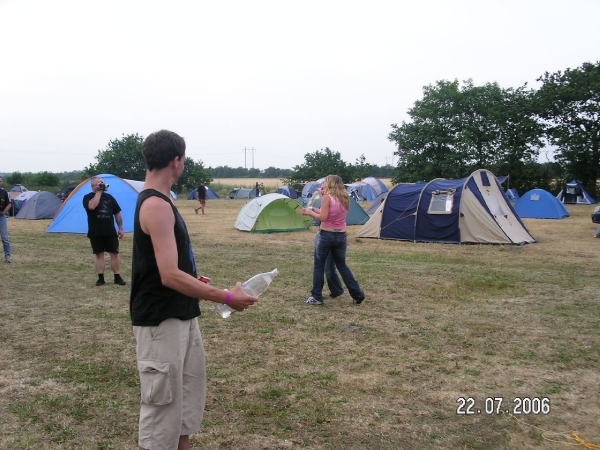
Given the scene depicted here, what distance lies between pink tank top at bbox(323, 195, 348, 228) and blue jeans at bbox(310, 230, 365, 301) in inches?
4.5

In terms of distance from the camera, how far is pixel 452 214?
44.4ft

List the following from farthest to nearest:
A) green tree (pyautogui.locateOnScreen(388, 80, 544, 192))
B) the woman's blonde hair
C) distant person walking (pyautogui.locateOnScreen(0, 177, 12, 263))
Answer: green tree (pyautogui.locateOnScreen(388, 80, 544, 192)) < distant person walking (pyautogui.locateOnScreen(0, 177, 12, 263)) < the woman's blonde hair

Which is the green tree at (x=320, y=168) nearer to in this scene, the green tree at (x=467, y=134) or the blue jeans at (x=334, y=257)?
the green tree at (x=467, y=134)

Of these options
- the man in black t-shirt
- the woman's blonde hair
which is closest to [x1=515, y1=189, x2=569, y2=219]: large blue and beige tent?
the woman's blonde hair

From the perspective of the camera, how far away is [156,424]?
2590mm

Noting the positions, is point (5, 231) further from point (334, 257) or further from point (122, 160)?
point (122, 160)

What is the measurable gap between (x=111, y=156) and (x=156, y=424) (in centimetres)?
4784

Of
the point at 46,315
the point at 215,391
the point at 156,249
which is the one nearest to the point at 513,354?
the point at 215,391

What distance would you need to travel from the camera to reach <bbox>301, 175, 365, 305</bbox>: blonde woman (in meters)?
6.74

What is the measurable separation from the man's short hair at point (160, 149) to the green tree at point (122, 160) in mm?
46357

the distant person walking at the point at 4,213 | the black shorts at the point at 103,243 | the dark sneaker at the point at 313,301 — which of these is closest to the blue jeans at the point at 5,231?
the distant person walking at the point at 4,213

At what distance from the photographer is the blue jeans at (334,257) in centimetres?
677

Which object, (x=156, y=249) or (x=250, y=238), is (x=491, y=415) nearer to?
(x=156, y=249)

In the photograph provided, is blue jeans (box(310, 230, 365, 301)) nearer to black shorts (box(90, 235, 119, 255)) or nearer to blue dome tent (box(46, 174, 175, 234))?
black shorts (box(90, 235, 119, 255))
